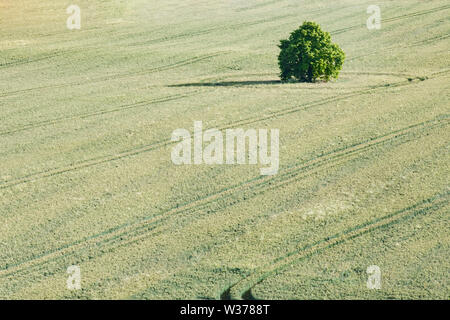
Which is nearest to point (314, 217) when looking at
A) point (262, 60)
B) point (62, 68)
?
point (262, 60)

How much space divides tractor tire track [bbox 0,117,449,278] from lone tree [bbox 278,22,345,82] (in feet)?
28.3

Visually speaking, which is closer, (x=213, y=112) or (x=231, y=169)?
(x=231, y=169)

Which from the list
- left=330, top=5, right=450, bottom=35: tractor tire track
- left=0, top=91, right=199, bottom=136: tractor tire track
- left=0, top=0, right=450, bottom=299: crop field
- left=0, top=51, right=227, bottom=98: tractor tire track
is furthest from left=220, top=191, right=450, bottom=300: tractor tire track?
left=330, top=5, right=450, bottom=35: tractor tire track

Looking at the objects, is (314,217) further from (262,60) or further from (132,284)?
(262,60)

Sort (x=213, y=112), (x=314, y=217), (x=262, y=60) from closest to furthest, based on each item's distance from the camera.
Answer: (x=314, y=217), (x=213, y=112), (x=262, y=60)

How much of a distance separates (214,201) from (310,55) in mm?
15649

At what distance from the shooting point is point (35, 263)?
1756 cm

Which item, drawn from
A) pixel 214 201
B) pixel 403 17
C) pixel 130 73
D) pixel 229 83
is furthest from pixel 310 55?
pixel 403 17

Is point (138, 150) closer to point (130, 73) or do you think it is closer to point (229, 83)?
point (229, 83)

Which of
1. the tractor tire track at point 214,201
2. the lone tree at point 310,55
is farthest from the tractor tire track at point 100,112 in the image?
the tractor tire track at point 214,201

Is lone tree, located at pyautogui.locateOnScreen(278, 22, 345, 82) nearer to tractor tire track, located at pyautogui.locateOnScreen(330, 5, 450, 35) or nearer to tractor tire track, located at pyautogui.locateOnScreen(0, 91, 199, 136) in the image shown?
tractor tire track, located at pyautogui.locateOnScreen(0, 91, 199, 136)

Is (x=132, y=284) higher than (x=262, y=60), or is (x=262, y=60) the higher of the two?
(x=262, y=60)

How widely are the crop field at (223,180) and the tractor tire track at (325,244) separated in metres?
0.06
